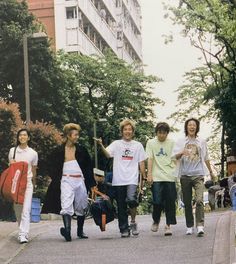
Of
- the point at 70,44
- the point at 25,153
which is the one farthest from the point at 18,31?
the point at 25,153

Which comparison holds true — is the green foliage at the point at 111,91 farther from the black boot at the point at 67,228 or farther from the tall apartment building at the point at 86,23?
the black boot at the point at 67,228

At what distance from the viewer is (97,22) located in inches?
2248

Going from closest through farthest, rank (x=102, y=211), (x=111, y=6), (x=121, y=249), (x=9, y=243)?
(x=121, y=249) → (x=9, y=243) → (x=102, y=211) → (x=111, y=6)

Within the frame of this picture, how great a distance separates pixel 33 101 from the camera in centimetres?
3516

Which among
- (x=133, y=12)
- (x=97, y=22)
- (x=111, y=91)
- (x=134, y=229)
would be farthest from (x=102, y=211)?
(x=133, y=12)

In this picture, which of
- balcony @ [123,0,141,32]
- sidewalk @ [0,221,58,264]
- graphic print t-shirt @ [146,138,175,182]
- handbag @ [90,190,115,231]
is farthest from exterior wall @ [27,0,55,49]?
→ graphic print t-shirt @ [146,138,175,182]

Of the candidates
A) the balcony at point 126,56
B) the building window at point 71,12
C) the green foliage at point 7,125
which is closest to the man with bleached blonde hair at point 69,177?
the green foliage at point 7,125

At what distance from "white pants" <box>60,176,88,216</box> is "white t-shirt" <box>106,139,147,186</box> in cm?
51

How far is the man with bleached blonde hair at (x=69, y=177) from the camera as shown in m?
10.5

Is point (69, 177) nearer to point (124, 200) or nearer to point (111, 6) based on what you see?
point (124, 200)

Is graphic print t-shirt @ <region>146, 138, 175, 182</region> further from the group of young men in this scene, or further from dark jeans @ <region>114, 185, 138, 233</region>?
dark jeans @ <region>114, 185, 138, 233</region>

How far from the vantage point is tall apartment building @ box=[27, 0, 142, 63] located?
49.3 meters

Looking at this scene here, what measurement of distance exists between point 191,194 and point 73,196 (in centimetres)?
177

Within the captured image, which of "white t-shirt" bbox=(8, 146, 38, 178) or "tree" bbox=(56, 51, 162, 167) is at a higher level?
"tree" bbox=(56, 51, 162, 167)
